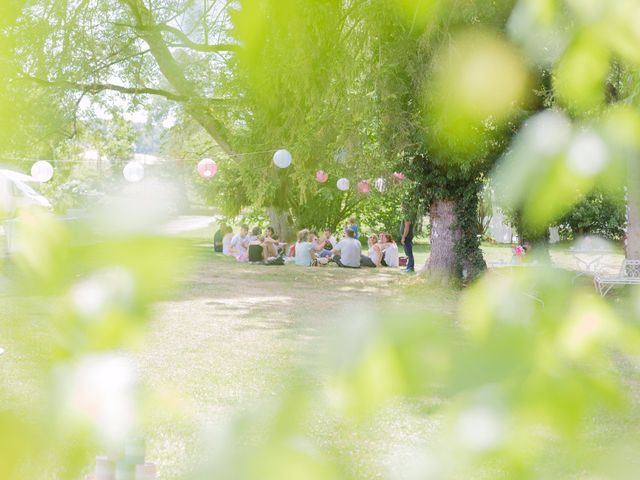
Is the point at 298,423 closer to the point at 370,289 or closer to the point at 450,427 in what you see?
the point at 450,427

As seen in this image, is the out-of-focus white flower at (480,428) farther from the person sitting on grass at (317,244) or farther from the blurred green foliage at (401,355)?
the person sitting on grass at (317,244)

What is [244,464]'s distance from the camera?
0.28m

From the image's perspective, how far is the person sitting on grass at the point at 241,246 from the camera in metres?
15.9

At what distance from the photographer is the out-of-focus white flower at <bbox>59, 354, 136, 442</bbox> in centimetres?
32

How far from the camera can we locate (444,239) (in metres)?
12.2

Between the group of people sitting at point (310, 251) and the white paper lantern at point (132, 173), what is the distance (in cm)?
1459

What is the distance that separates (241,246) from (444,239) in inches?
216

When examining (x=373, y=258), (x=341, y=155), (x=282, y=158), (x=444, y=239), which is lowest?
(x=373, y=258)

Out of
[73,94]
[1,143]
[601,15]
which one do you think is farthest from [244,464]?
[73,94]

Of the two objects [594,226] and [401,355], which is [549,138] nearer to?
[401,355]

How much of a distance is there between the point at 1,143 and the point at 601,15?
47 centimetres

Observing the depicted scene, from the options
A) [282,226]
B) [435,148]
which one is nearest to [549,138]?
[435,148]

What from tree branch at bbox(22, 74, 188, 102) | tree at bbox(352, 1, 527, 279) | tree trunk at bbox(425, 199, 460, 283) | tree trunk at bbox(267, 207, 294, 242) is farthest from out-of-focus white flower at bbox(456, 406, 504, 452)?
tree trunk at bbox(267, 207, 294, 242)

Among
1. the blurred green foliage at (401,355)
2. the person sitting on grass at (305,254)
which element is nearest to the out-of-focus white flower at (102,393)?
the blurred green foliage at (401,355)
